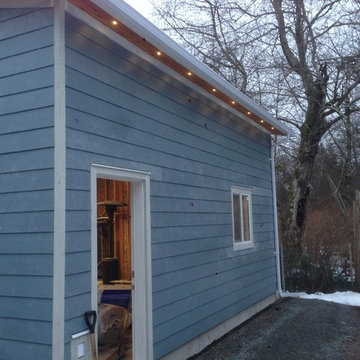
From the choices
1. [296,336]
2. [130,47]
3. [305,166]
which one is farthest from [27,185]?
[305,166]

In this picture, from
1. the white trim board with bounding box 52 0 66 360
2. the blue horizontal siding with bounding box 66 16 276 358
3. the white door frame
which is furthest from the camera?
the white door frame

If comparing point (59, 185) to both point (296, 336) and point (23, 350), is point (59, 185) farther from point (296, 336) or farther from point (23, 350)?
point (296, 336)

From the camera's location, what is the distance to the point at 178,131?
5020 mm

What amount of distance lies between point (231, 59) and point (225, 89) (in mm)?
8424

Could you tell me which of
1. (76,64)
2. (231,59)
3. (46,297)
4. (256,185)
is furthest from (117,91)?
(231,59)

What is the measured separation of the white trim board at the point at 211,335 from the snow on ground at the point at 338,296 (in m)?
1.29

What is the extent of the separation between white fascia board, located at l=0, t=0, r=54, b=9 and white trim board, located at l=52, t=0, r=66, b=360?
0.09 m

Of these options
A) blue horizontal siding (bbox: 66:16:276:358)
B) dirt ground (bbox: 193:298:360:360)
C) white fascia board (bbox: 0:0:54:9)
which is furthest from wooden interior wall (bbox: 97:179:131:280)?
white fascia board (bbox: 0:0:54:9)

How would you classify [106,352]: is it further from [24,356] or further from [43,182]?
[43,182]

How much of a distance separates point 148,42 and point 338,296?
683 centimetres

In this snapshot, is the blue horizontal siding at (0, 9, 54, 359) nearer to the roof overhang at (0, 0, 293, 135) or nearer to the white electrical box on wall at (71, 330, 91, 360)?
the white electrical box on wall at (71, 330, 91, 360)

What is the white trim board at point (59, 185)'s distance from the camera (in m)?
3.01

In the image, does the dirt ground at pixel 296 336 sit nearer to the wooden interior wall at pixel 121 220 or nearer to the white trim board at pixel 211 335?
the white trim board at pixel 211 335

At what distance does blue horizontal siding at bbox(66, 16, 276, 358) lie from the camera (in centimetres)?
338
